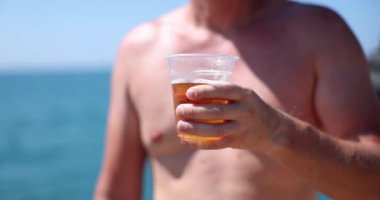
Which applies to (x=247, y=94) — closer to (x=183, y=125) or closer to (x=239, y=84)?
(x=183, y=125)

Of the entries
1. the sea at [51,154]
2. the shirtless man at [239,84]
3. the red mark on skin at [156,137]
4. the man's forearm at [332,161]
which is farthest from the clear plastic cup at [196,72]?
the sea at [51,154]

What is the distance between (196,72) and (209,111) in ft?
0.40

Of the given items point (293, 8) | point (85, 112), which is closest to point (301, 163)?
point (293, 8)

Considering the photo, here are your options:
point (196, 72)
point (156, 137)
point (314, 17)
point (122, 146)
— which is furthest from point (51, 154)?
point (196, 72)

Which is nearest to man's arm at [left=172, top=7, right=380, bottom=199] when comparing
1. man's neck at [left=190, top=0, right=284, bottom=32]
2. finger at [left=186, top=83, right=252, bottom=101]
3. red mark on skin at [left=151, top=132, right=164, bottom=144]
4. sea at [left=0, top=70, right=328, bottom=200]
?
finger at [left=186, top=83, right=252, bottom=101]

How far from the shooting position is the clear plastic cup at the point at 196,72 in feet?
3.67

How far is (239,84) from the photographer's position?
1775 mm

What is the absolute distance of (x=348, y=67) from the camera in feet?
5.31

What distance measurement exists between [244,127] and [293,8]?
0.81m

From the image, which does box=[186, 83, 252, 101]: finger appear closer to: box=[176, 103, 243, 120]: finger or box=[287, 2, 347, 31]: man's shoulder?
box=[176, 103, 243, 120]: finger

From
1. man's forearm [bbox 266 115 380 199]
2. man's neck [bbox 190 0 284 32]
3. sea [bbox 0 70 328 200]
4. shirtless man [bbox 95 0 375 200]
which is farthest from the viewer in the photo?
sea [bbox 0 70 328 200]

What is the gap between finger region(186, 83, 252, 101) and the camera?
1.05 meters

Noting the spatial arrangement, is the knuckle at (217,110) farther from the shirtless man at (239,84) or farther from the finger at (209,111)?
the shirtless man at (239,84)

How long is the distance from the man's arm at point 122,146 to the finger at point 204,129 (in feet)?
3.04
